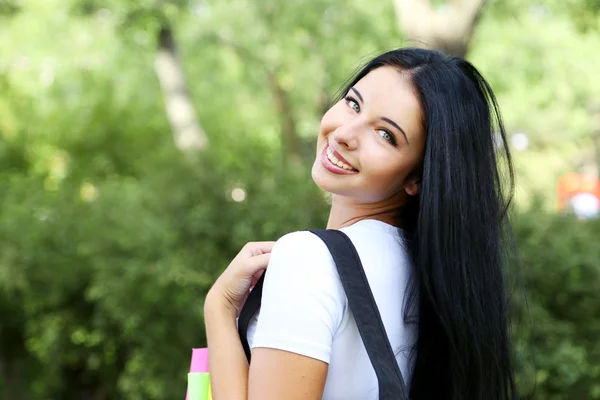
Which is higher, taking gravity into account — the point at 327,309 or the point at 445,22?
the point at 445,22

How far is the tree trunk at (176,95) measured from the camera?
8.85 metres

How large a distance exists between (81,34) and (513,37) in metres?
7.66

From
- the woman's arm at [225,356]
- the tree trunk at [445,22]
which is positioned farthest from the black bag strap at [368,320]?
the tree trunk at [445,22]

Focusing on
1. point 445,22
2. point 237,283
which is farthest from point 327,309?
point 445,22

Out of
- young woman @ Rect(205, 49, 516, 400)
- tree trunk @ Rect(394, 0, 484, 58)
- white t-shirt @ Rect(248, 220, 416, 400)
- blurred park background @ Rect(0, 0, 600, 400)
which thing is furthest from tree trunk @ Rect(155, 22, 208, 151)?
white t-shirt @ Rect(248, 220, 416, 400)

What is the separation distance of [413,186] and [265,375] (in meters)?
0.50

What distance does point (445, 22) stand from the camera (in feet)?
16.0

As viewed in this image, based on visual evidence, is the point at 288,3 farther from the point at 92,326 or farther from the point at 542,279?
the point at 542,279

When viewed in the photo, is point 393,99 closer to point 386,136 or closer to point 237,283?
point 386,136

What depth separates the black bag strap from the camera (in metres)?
1.43

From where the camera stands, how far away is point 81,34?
11914 millimetres

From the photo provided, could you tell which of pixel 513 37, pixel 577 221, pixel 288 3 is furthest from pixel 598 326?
pixel 513 37

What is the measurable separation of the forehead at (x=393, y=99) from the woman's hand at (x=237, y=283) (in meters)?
0.34

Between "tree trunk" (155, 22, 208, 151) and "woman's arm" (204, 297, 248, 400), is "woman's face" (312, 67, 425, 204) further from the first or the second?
"tree trunk" (155, 22, 208, 151)
